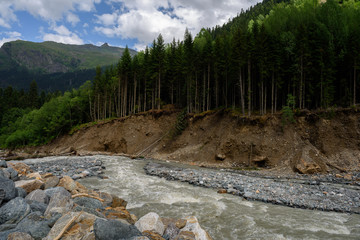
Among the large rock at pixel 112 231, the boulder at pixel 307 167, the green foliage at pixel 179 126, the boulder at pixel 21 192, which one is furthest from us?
the green foliage at pixel 179 126

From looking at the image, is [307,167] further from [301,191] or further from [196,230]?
[196,230]

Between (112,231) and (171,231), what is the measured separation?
2.22m

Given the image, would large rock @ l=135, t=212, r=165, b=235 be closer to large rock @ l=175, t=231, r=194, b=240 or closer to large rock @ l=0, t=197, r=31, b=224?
large rock @ l=175, t=231, r=194, b=240

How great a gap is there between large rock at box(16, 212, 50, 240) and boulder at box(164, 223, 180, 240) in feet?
10.4

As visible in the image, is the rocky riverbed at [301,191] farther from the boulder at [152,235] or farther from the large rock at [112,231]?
the large rock at [112,231]

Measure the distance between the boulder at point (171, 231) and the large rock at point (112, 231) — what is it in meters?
1.53

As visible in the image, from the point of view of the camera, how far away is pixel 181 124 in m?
35.2

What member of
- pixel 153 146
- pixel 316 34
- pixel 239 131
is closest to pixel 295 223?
pixel 239 131

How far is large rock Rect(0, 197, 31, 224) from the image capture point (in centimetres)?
529

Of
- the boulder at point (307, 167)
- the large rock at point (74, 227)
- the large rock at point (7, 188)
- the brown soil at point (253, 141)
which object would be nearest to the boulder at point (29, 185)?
the large rock at point (7, 188)

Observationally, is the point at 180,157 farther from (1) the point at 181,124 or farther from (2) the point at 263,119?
(2) the point at 263,119

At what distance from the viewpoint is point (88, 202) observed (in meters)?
7.31

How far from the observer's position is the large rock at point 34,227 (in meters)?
4.58

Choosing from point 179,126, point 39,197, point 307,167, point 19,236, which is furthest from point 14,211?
point 179,126
